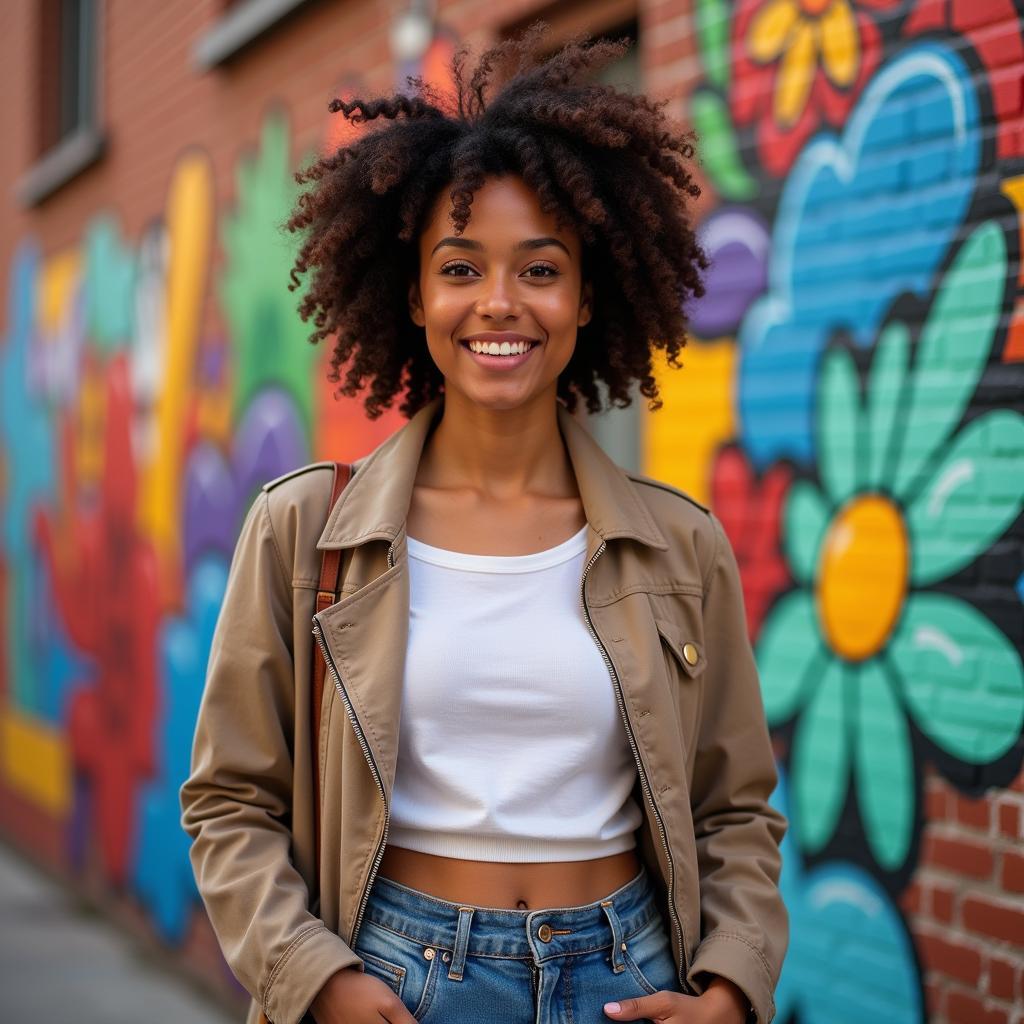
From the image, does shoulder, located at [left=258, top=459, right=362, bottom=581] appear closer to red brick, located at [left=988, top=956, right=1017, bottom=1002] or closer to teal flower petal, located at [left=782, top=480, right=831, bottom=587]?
teal flower petal, located at [left=782, top=480, right=831, bottom=587]

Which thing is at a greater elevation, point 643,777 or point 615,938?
point 643,777

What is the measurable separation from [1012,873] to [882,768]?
39cm

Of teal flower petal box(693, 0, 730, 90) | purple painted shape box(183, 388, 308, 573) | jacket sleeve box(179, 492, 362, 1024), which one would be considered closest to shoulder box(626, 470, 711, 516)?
jacket sleeve box(179, 492, 362, 1024)

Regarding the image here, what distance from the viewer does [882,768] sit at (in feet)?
9.85

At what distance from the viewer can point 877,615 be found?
301cm

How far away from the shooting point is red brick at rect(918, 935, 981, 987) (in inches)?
109

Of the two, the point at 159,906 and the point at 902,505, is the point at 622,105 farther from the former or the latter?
the point at 159,906

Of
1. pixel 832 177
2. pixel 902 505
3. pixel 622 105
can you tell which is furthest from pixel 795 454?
pixel 622 105

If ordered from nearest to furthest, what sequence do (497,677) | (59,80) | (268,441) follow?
(497,677), (268,441), (59,80)

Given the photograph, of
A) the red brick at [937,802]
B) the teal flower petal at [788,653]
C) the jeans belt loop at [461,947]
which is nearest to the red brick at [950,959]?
the red brick at [937,802]

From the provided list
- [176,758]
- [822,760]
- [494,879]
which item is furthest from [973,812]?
[176,758]

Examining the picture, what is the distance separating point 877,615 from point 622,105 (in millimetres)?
1301

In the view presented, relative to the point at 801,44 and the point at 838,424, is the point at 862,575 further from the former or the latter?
the point at 801,44

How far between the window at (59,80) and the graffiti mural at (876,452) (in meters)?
6.03
